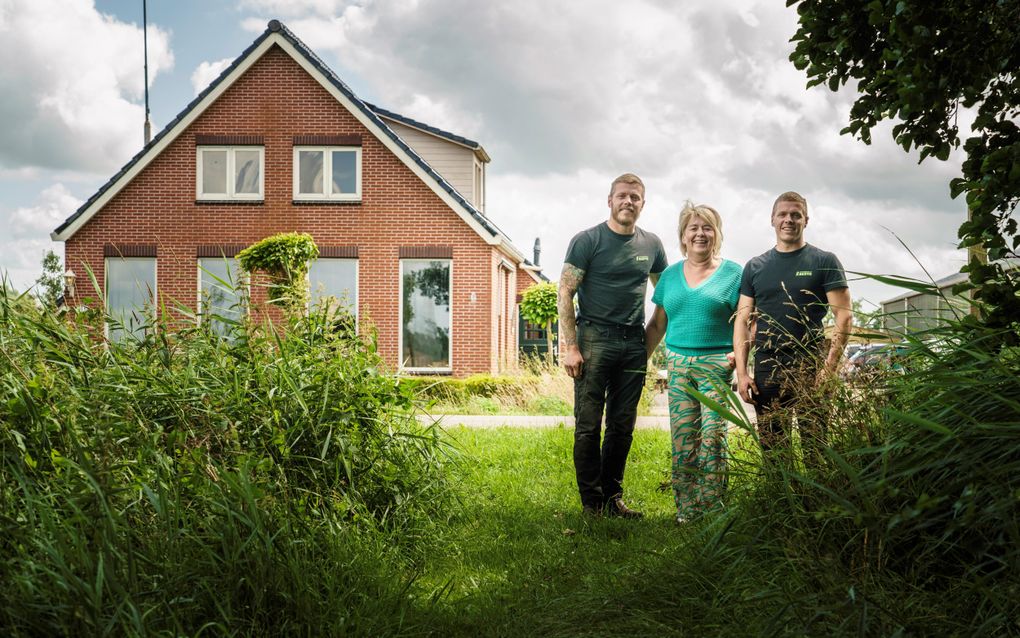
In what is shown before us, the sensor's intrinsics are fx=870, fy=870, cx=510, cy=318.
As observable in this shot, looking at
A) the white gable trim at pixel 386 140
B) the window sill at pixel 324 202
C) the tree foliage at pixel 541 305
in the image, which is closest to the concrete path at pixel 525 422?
the white gable trim at pixel 386 140

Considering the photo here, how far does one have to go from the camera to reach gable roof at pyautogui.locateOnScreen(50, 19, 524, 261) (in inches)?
726

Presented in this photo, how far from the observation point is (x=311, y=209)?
61.8ft

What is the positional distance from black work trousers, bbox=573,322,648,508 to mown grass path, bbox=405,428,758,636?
30cm

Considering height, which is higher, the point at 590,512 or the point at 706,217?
the point at 706,217

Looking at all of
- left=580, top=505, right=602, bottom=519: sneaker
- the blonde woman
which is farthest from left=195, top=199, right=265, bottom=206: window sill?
the blonde woman

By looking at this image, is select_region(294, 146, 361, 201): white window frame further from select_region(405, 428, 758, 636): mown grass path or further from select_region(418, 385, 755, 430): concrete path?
select_region(405, 428, 758, 636): mown grass path

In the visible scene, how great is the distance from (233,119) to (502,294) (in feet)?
24.2

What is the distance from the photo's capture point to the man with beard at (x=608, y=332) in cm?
532

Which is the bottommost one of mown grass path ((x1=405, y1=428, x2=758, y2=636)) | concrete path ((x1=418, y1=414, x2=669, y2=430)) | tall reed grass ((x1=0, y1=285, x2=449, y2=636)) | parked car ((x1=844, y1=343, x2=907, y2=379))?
mown grass path ((x1=405, y1=428, x2=758, y2=636))

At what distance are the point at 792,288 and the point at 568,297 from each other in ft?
4.58

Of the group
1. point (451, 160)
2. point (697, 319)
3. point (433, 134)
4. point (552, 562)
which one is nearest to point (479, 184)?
point (451, 160)

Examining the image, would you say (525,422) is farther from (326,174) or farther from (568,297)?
(326,174)

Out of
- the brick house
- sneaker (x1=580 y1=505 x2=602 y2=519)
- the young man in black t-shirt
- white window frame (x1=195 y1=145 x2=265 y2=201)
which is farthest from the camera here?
white window frame (x1=195 y1=145 x2=265 y2=201)

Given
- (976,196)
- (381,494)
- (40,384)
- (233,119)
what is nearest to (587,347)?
(381,494)
